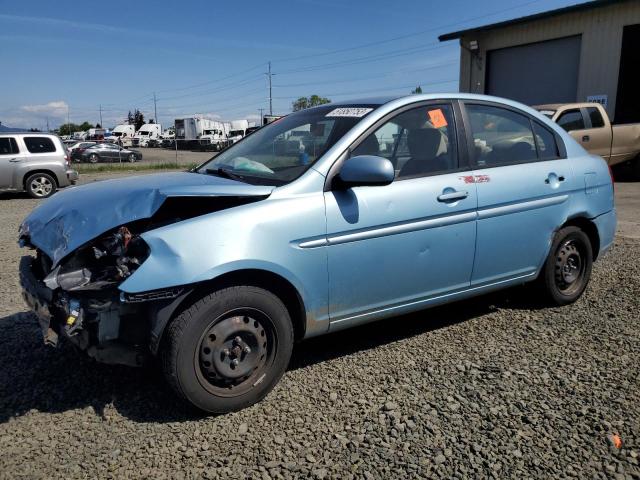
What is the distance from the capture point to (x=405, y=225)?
131 inches

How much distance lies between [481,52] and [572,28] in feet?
12.1

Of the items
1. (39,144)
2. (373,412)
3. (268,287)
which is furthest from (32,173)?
(373,412)

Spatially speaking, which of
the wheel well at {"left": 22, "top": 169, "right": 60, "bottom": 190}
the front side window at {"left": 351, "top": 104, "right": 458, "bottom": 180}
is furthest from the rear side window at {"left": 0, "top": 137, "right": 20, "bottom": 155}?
the front side window at {"left": 351, "top": 104, "right": 458, "bottom": 180}

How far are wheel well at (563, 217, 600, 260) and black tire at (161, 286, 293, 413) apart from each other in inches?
106

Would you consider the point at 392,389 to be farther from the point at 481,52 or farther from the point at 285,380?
the point at 481,52

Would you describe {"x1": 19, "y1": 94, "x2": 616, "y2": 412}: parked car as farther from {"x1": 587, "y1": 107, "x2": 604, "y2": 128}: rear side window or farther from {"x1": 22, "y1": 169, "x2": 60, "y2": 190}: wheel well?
{"x1": 22, "y1": 169, "x2": 60, "y2": 190}: wheel well

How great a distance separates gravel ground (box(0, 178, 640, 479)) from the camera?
2.48 m

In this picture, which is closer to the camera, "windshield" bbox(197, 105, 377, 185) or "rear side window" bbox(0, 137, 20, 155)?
"windshield" bbox(197, 105, 377, 185)

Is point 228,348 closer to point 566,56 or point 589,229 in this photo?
point 589,229

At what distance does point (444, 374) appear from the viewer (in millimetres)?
3334

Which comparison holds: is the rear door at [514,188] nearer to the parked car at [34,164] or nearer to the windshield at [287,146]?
the windshield at [287,146]

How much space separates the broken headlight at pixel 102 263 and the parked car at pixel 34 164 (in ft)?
39.4

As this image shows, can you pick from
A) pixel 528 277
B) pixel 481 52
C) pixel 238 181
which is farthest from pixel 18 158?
pixel 481 52

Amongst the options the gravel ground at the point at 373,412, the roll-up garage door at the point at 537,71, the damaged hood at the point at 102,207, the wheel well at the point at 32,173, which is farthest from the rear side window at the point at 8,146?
the roll-up garage door at the point at 537,71
